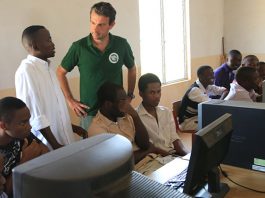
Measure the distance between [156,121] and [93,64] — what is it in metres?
0.64

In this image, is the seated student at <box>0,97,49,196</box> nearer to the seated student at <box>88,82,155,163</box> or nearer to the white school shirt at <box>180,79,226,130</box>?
the seated student at <box>88,82,155,163</box>

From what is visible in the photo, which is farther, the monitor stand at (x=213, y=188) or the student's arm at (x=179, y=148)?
the student's arm at (x=179, y=148)

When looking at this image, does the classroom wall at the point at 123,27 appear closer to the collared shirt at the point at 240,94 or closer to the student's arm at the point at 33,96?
the student's arm at the point at 33,96

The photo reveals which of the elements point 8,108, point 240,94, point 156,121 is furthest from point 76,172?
point 240,94

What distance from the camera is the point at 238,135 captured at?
160cm

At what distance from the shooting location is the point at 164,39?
17.0 ft

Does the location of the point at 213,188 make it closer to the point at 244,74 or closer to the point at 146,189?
the point at 146,189

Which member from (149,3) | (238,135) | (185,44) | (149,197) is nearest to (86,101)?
(238,135)

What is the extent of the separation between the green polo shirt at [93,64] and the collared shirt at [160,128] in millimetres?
360

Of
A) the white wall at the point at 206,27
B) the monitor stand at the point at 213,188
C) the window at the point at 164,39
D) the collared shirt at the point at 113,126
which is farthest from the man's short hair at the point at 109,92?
the white wall at the point at 206,27

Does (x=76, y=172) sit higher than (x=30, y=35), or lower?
lower

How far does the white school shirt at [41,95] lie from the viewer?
2125 millimetres

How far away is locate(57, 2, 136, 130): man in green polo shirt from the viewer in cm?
253

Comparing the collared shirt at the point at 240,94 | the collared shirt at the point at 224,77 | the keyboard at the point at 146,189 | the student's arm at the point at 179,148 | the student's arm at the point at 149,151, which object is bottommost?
the student's arm at the point at 179,148
